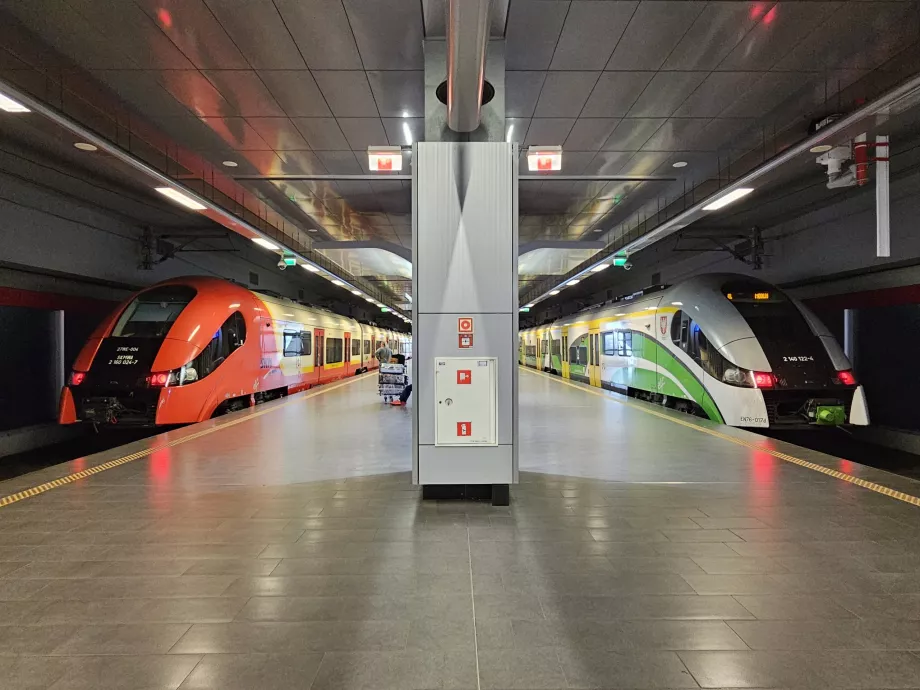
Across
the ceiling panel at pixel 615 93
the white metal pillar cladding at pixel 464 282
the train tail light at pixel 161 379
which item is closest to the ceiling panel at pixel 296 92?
the white metal pillar cladding at pixel 464 282

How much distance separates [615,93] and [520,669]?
6557mm

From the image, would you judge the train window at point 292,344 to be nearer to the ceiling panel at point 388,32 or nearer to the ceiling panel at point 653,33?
the ceiling panel at point 388,32

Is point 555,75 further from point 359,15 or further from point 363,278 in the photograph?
point 363,278

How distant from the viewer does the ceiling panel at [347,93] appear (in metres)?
5.93

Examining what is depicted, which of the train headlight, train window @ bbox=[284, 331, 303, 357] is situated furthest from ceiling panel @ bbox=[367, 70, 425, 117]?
train window @ bbox=[284, 331, 303, 357]

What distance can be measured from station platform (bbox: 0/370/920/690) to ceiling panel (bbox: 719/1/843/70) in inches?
182

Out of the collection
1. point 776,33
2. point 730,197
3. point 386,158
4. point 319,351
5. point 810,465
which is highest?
point 776,33

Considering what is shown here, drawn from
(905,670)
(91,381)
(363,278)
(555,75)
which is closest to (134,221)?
(91,381)

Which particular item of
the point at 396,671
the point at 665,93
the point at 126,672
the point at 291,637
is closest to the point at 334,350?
the point at 665,93

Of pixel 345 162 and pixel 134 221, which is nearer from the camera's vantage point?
pixel 345 162

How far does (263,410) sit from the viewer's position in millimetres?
10086

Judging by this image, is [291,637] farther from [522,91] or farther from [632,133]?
[632,133]

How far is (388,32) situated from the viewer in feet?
16.6

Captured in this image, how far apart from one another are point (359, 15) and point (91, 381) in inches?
291
